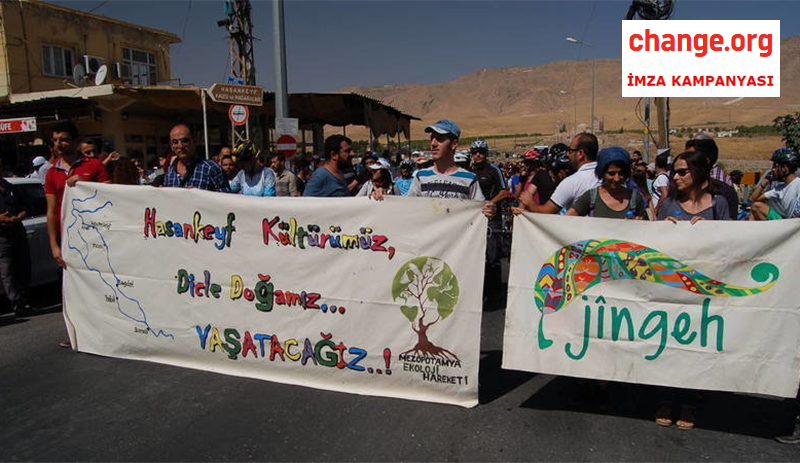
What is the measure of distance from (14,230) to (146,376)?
317 cm

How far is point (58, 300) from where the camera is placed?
732 cm

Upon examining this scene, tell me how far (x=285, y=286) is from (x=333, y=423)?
1051mm

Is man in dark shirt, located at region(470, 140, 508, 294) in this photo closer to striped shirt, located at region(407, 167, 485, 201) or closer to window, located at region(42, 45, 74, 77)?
striped shirt, located at region(407, 167, 485, 201)

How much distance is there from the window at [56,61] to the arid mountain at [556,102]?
74.8m

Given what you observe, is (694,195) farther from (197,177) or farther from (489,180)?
(197,177)

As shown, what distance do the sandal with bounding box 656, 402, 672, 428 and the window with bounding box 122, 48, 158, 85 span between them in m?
29.6

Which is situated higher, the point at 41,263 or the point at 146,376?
the point at 41,263

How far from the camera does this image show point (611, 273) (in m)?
3.70

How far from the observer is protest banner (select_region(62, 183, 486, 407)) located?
390 centimetres

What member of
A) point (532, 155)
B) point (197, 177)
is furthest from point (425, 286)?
point (532, 155)

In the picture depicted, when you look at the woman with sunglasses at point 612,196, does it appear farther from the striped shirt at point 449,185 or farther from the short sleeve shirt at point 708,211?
the striped shirt at point 449,185

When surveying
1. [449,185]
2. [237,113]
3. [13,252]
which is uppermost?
[237,113]

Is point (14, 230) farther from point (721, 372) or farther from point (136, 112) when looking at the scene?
point (136, 112)

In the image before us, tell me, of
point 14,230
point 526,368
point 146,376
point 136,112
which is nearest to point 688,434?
point 526,368
